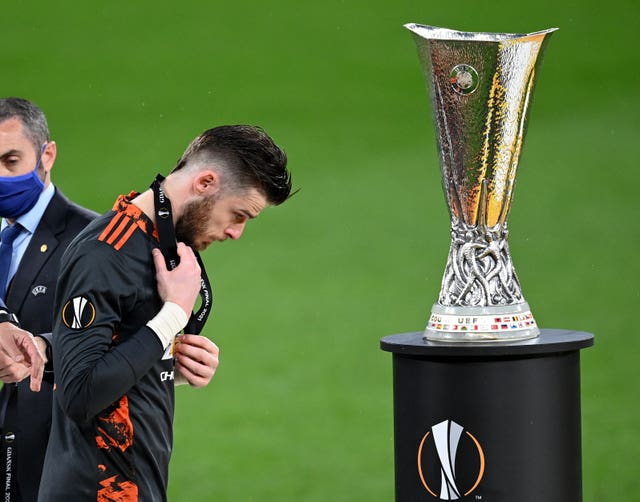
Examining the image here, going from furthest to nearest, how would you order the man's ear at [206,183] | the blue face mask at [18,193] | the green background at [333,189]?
the green background at [333,189] → the blue face mask at [18,193] → the man's ear at [206,183]

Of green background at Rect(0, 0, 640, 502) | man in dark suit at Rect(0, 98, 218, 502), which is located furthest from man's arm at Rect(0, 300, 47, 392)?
green background at Rect(0, 0, 640, 502)

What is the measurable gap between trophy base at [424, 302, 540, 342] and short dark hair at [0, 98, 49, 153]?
1.32 m

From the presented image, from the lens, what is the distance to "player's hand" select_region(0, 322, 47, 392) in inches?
102

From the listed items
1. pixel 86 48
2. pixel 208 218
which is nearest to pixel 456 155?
pixel 208 218

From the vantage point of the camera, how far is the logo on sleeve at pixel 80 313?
2125 millimetres

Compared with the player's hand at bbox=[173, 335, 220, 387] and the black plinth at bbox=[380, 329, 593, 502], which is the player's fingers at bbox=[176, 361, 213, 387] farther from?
the black plinth at bbox=[380, 329, 593, 502]

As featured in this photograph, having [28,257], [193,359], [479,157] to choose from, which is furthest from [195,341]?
[28,257]

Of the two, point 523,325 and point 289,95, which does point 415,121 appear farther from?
point 523,325

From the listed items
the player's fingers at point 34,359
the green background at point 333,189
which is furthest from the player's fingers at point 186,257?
the green background at point 333,189

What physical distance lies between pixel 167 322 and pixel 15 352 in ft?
2.06

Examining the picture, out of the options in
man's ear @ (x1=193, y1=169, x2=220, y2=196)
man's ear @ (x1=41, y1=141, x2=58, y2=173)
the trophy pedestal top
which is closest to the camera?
man's ear @ (x1=193, y1=169, x2=220, y2=196)

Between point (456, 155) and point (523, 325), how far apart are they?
0.42 meters

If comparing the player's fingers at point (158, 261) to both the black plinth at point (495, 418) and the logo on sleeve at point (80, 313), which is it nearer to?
the logo on sleeve at point (80, 313)

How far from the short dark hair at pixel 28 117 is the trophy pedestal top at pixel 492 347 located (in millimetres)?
1247
